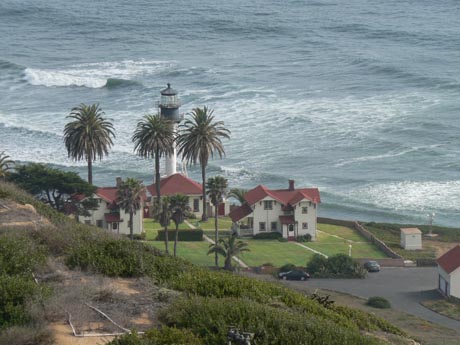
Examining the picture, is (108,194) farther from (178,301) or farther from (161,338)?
(161,338)

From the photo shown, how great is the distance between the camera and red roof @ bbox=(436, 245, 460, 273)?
58875mm

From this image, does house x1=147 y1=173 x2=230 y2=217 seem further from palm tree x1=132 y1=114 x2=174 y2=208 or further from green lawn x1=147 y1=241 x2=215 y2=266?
green lawn x1=147 y1=241 x2=215 y2=266

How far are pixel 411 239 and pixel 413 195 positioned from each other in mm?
15636

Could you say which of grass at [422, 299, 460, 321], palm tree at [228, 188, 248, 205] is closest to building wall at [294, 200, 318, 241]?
palm tree at [228, 188, 248, 205]

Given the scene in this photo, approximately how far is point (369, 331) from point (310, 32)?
125755 millimetres

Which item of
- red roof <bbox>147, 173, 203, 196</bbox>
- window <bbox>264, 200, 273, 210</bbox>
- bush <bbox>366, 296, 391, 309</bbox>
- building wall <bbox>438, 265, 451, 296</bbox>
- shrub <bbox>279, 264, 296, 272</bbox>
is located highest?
red roof <bbox>147, 173, 203, 196</bbox>

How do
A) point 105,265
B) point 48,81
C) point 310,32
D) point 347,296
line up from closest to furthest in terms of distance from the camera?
1. point 105,265
2. point 347,296
3. point 48,81
4. point 310,32

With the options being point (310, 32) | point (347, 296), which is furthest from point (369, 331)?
point (310, 32)

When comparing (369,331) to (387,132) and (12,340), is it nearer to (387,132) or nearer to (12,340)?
(12,340)

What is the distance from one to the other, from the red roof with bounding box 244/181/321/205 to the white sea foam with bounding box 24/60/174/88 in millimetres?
51722

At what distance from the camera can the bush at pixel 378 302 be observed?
181 ft

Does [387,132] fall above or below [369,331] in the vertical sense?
above

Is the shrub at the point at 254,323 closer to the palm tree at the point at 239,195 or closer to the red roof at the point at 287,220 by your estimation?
the red roof at the point at 287,220

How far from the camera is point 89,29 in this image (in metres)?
160
